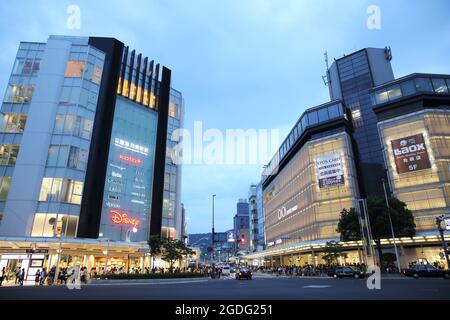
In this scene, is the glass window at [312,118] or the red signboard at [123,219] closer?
the red signboard at [123,219]

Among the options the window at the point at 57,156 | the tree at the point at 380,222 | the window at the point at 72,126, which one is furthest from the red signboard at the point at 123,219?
the tree at the point at 380,222

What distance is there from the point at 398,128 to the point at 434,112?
6262mm

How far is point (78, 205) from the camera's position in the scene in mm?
41344

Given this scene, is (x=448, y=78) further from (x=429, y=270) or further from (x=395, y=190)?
(x=429, y=270)

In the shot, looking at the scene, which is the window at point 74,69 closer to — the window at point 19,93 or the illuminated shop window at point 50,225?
the window at point 19,93

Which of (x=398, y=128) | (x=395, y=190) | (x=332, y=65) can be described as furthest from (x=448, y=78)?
(x=332, y=65)

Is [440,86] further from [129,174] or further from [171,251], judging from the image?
[129,174]

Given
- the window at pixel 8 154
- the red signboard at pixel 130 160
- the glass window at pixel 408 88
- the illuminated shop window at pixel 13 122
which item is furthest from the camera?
the glass window at pixel 408 88

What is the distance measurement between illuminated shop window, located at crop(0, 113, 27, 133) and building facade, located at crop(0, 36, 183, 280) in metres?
0.14

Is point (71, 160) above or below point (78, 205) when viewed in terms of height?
above

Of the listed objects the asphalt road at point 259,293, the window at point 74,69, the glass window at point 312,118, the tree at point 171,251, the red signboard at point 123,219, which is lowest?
the asphalt road at point 259,293

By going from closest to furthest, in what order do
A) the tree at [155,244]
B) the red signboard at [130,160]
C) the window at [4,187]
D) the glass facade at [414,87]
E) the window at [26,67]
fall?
1. the tree at [155,244]
2. the window at [4,187]
3. the window at [26,67]
4. the red signboard at [130,160]
5. the glass facade at [414,87]

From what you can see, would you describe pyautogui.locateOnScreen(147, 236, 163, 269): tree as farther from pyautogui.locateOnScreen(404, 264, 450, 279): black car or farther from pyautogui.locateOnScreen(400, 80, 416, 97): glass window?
pyautogui.locateOnScreen(400, 80, 416, 97): glass window

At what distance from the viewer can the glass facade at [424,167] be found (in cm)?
4991
